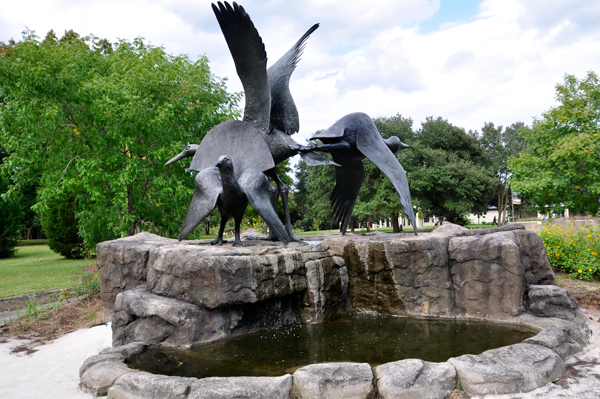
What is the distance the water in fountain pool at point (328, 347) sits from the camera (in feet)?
13.5

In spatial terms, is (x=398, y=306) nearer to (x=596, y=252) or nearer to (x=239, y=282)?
(x=239, y=282)

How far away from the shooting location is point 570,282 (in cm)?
717

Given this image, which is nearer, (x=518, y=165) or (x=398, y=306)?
(x=398, y=306)

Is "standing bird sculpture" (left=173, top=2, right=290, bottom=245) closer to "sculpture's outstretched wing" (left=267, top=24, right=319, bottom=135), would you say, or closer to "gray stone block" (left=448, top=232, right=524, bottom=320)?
"sculpture's outstretched wing" (left=267, top=24, right=319, bottom=135)

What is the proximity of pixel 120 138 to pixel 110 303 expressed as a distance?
15.4 feet

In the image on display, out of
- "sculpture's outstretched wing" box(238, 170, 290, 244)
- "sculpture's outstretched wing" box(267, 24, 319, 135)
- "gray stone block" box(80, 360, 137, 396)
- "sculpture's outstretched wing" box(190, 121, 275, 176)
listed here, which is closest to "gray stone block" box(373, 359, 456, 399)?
"gray stone block" box(80, 360, 137, 396)

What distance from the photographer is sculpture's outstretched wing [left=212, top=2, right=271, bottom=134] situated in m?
5.80

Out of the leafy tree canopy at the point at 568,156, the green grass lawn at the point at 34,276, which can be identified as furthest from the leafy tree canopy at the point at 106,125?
the leafy tree canopy at the point at 568,156

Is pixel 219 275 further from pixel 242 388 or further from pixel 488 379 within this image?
pixel 488 379

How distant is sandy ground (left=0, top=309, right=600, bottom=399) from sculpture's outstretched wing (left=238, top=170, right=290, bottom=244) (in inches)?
111

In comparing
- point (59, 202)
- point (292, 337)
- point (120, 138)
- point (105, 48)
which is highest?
point (105, 48)

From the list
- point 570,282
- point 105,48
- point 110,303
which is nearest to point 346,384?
point 110,303

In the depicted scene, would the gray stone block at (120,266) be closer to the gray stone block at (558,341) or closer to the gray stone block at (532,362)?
the gray stone block at (532,362)

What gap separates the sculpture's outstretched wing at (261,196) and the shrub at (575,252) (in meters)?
5.67
